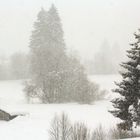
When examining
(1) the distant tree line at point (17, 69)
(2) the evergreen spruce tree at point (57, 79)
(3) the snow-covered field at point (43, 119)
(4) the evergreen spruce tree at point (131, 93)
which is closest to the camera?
(4) the evergreen spruce tree at point (131, 93)


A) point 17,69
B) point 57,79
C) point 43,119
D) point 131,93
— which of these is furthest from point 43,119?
point 17,69

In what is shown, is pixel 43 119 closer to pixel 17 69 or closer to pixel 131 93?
pixel 131 93

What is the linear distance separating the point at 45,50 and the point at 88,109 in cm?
1306

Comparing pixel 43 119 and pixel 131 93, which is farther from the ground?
pixel 131 93

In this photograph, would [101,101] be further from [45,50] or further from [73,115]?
[73,115]

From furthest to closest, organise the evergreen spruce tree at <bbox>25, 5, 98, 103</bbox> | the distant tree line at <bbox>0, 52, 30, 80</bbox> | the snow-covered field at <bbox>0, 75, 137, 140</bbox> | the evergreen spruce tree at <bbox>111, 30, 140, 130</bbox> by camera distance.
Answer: the distant tree line at <bbox>0, 52, 30, 80</bbox> → the evergreen spruce tree at <bbox>25, 5, 98, 103</bbox> → the snow-covered field at <bbox>0, 75, 137, 140</bbox> → the evergreen spruce tree at <bbox>111, 30, 140, 130</bbox>

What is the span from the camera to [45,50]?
5081cm

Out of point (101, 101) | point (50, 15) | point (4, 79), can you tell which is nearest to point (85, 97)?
point (101, 101)

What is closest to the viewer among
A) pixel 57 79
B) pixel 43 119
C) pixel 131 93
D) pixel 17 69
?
pixel 131 93

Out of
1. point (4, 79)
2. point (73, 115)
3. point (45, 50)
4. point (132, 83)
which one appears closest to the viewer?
point (132, 83)

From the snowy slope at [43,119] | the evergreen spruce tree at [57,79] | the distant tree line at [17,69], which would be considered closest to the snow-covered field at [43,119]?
the snowy slope at [43,119]

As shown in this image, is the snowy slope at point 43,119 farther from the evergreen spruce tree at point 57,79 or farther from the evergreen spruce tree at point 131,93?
the evergreen spruce tree at point 131,93

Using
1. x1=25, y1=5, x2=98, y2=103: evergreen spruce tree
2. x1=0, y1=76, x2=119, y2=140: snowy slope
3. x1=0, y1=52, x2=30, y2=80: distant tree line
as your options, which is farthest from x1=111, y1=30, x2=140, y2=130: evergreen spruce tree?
x1=0, y1=52, x2=30, y2=80: distant tree line

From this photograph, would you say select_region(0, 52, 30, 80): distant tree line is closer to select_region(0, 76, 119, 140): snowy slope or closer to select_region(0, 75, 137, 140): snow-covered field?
select_region(0, 75, 137, 140): snow-covered field
